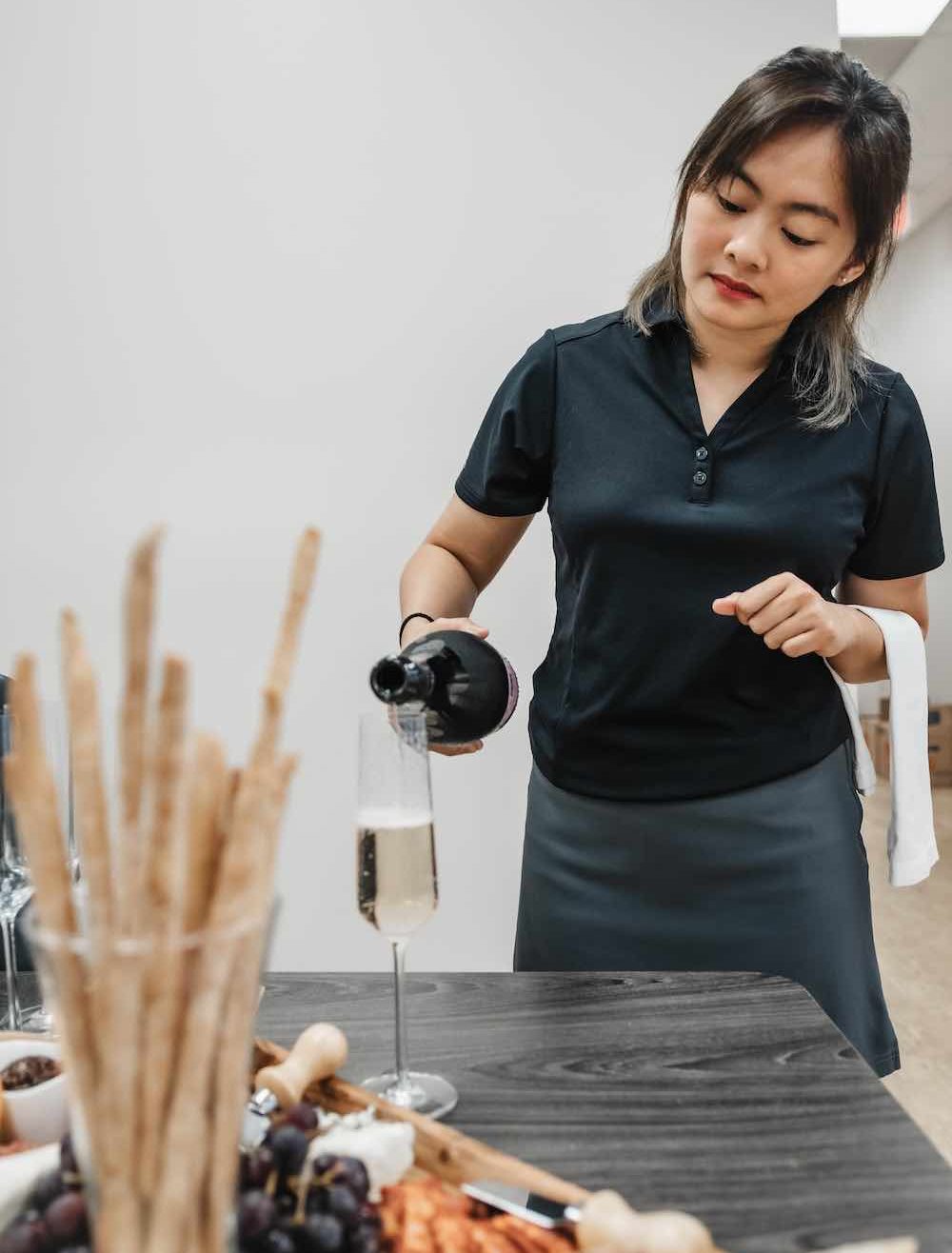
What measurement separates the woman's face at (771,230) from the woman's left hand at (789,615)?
0.35 metres

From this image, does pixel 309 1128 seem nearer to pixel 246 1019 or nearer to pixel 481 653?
pixel 246 1019

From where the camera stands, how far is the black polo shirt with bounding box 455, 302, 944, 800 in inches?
55.0

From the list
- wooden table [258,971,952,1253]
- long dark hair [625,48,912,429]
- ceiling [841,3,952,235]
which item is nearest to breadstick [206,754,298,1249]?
wooden table [258,971,952,1253]

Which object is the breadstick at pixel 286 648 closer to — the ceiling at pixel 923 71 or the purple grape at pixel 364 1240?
the purple grape at pixel 364 1240

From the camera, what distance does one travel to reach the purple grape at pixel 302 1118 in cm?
68

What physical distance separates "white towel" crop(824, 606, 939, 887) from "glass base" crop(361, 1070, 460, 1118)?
0.83 meters

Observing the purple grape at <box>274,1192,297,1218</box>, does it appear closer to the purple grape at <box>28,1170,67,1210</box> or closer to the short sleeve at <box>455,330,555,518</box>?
the purple grape at <box>28,1170,67,1210</box>

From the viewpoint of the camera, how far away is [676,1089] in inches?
34.3

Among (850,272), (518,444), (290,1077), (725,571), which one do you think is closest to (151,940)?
(290,1077)

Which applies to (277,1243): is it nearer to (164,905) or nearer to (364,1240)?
(364,1240)

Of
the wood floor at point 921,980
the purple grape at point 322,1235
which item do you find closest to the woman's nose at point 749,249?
the purple grape at point 322,1235

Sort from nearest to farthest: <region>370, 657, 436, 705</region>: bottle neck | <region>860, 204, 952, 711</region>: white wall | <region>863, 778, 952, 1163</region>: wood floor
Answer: <region>370, 657, 436, 705</region>: bottle neck
<region>863, 778, 952, 1163</region>: wood floor
<region>860, 204, 952, 711</region>: white wall

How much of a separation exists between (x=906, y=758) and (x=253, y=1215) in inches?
44.8

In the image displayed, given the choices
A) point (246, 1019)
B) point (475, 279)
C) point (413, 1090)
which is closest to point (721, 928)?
point (413, 1090)
